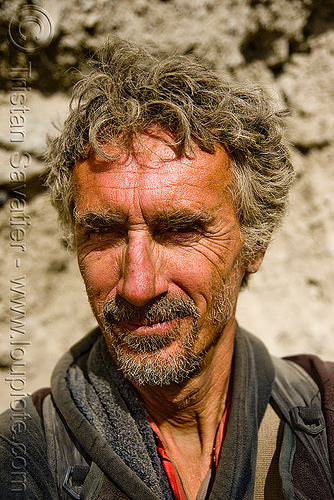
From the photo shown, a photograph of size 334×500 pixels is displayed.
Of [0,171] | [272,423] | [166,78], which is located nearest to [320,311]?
[272,423]

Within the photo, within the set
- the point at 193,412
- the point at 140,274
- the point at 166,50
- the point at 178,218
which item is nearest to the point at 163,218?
the point at 178,218

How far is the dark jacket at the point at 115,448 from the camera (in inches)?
57.0

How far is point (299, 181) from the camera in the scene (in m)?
2.65

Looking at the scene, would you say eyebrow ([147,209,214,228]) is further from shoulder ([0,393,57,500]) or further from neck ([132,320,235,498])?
shoulder ([0,393,57,500])

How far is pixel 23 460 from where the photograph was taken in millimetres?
1475

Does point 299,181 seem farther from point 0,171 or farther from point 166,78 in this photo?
point 0,171

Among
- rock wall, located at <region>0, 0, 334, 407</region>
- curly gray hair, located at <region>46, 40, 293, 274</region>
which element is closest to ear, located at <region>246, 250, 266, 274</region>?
curly gray hair, located at <region>46, 40, 293, 274</region>

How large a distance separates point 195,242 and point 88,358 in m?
0.74

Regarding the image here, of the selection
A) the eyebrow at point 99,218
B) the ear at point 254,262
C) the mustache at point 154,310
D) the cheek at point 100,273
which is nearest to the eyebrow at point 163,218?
the eyebrow at point 99,218

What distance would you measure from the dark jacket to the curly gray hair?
2.31 ft

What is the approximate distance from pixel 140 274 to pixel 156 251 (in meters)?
0.13

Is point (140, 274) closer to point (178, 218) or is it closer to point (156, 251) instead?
point (156, 251)

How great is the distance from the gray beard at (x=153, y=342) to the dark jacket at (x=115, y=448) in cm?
20

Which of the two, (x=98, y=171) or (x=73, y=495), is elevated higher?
(x=98, y=171)
